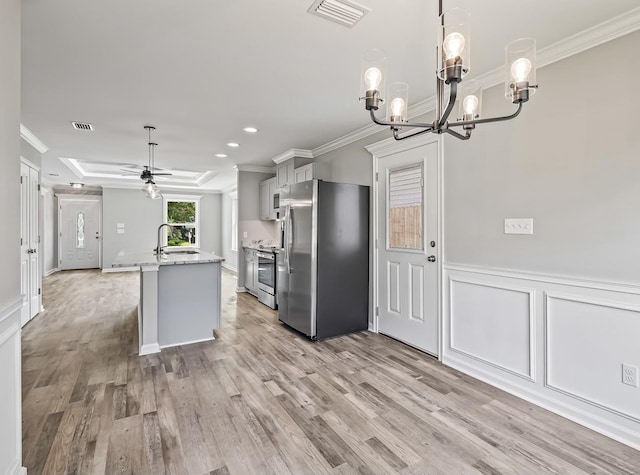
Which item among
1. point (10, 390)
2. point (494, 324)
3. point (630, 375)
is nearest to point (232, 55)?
point (10, 390)

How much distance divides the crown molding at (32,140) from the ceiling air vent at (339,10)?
4.07 metres

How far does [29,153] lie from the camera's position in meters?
4.39

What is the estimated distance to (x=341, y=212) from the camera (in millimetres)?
3779

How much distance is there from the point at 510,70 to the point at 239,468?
2.31 m

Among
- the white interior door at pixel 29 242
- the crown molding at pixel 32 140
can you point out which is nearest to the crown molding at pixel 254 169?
the crown molding at pixel 32 140

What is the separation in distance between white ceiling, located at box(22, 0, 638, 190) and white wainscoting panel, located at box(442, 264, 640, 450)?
167 centimetres

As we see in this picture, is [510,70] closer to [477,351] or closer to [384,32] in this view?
[384,32]

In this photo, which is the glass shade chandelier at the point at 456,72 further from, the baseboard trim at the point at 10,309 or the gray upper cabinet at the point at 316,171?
the gray upper cabinet at the point at 316,171

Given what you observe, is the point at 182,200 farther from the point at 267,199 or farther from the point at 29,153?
the point at 29,153

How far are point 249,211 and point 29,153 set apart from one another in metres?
3.31

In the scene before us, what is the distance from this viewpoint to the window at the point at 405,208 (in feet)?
11.0

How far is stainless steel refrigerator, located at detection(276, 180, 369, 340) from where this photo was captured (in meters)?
3.64

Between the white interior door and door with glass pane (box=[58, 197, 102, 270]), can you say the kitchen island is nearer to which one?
the white interior door

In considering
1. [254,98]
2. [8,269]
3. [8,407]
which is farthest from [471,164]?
[8,407]
